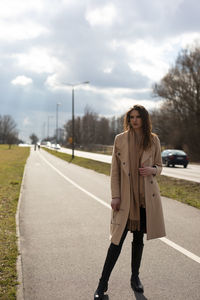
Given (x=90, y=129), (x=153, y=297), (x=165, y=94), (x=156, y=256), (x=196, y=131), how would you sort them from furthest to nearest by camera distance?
(x=90, y=129) < (x=165, y=94) < (x=196, y=131) < (x=156, y=256) < (x=153, y=297)

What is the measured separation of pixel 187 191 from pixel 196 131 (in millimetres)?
26248

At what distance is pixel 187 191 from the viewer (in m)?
12.9

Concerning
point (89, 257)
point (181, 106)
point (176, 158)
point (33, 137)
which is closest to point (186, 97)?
point (181, 106)

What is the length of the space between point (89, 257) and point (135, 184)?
6.04ft

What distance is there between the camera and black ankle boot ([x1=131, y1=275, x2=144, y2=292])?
151 inches

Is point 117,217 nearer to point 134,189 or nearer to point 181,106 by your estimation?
point 134,189

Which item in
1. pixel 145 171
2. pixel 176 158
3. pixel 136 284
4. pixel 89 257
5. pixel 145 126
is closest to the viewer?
pixel 145 171

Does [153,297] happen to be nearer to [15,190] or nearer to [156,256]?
[156,256]

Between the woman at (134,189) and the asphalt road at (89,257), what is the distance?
0.32 m

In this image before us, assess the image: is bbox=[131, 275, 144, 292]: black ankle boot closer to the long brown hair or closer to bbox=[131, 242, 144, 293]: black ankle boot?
bbox=[131, 242, 144, 293]: black ankle boot

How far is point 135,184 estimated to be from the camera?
3.67m

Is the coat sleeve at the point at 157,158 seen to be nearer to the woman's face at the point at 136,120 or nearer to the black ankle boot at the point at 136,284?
the woman's face at the point at 136,120

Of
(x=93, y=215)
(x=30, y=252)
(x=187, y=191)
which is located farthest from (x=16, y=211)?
(x=187, y=191)

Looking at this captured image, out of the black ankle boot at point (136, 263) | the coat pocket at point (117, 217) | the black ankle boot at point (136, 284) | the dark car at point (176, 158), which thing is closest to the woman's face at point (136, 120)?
the coat pocket at point (117, 217)
